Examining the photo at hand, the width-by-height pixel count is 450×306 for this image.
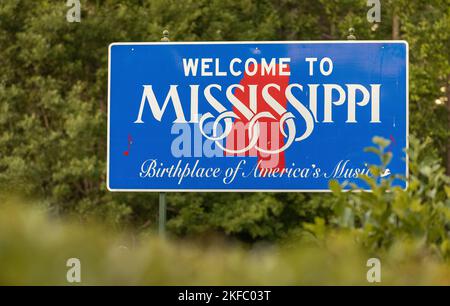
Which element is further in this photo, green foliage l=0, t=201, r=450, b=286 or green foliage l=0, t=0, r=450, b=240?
green foliage l=0, t=0, r=450, b=240

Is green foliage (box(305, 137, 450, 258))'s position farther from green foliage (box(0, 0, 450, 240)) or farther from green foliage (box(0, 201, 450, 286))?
green foliage (box(0, 0, 450, 240))

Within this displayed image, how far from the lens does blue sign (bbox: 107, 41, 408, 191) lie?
8258 millimetres

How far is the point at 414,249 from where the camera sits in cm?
335

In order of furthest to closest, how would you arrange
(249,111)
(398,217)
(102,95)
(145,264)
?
1. (102,95)
2. (249,111)
3. (398,217)
4. (145,264)

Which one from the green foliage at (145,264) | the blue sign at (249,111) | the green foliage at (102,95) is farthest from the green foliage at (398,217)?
the green foliage at (102,95)

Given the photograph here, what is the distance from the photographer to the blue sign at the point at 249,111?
8258mm

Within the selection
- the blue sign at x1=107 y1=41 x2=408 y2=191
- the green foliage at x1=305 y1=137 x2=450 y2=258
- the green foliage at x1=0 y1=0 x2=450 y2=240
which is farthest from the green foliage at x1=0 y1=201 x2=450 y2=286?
the green foliage at x1=0 y1=0 x2=450 y2=240

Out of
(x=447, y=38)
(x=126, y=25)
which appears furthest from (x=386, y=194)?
(x=126, y=25)

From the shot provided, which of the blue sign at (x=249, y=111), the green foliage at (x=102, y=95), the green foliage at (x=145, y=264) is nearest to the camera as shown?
the green foliage at (x=145, y=264)

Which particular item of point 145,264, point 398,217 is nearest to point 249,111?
Result: point 398,217

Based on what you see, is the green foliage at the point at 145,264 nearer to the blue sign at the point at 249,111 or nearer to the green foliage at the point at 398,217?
the green foliage at the point at 398,217

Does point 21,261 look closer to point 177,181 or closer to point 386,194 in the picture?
point 386,194

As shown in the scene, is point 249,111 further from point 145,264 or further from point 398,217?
point 145,264

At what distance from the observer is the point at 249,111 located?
834 centimetres
